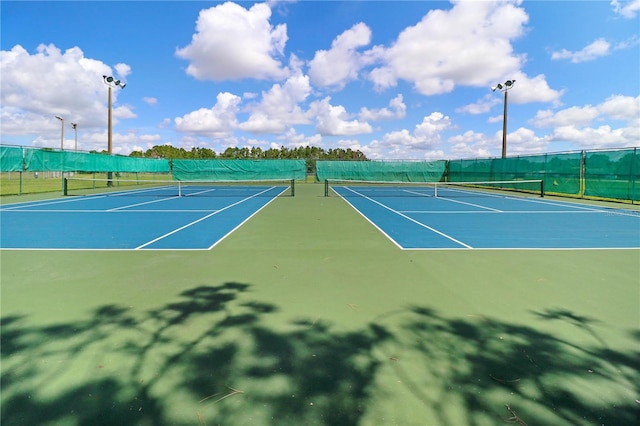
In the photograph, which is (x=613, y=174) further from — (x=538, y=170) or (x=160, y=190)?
(x=160, y=190)

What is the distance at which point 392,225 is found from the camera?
1005 cm

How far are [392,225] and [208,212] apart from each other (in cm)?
654

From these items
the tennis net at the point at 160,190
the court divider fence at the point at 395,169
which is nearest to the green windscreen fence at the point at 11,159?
the court divider fence at the point at 395,169

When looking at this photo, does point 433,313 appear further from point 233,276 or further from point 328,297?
point 233,276

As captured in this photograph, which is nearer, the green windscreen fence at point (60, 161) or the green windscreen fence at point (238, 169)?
the green windscreen fence at point (60, 161)

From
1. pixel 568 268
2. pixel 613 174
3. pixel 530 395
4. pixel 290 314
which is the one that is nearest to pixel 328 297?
pixel 290 314

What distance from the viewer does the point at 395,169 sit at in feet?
122

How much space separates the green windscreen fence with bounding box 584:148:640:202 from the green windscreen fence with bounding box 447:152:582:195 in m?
0.78

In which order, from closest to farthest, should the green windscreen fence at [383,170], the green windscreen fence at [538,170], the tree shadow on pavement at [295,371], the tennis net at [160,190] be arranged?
the tree shadow on pavement at [295,371] < the green windscreen fence at [538,170] < the tennis net at [160,190] < the green windscreen fence at [383,170]

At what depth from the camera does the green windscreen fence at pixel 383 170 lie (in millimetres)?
36906

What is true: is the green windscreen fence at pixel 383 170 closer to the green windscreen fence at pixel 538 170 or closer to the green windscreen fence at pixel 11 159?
the green windscreen fence at pixel 538 170

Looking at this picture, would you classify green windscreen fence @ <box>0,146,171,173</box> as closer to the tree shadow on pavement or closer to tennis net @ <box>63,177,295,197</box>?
tennis net @ <box>63,177,295,197</box>

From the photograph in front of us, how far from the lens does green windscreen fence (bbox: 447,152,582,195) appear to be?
20375mm

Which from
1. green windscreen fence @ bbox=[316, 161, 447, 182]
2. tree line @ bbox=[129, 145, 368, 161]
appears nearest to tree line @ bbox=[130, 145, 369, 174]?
tree line @ bbox=[129, 145, 368, 161]
